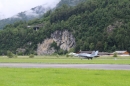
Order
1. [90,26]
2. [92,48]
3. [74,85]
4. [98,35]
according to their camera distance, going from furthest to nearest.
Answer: [90,26]
[98,35]
[92,48]
[74,85]

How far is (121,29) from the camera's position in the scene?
547 feet

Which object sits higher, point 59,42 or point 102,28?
point 102,28

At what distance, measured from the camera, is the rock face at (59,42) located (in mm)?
187250

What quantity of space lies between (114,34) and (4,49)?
69707 mm

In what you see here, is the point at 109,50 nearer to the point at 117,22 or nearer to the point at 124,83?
the point at 117,22

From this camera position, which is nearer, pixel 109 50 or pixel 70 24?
pixel 109 50

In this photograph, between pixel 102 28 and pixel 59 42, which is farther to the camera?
pixel 59 42

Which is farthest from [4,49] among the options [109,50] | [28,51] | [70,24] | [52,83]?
[52,83]

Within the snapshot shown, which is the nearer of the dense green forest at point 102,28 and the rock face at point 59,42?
the dense green forest at point 102,28

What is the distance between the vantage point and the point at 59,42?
193000mm

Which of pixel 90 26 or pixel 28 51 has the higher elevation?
pixel 90 26

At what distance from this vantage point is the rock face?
187250 mm

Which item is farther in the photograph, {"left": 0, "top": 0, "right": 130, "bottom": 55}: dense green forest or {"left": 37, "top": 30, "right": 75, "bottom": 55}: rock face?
{"left": 37, "top": 30, "right": 75, "bottom": 55}: rock face

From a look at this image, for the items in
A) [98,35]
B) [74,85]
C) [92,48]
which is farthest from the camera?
[98,35]
